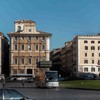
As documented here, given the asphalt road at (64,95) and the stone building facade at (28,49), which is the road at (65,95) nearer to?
the asphalt road at (64,95)

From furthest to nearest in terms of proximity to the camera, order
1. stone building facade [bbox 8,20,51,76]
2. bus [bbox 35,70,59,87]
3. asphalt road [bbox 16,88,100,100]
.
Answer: stone building facade [bbox 8,20,51,76] → bus [bbox 35,70,59,87] → asphalt road [bbox 16,88,100,100]

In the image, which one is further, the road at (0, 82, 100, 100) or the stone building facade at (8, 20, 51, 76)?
the stone building facade at (8, 20, 51, 76)

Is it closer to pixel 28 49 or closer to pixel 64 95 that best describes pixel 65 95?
pixel 64 95

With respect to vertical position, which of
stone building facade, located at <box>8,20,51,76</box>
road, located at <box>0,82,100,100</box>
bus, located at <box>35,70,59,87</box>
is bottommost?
road, located at <box>0,82,100,100</box>

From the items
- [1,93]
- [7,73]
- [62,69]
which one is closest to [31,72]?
[7,73]

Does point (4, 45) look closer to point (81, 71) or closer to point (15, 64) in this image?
point (15, 64)

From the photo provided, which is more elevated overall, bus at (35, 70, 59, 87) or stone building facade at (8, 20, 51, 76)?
stone building facade at (8, 20, 51, 76)

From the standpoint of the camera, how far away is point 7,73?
16000 cm

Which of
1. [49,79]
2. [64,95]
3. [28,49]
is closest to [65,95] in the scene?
[64,95]

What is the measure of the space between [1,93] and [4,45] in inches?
5752

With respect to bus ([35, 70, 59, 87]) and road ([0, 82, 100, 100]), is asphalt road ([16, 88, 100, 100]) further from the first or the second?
bus ([35, 70, 59, 87])

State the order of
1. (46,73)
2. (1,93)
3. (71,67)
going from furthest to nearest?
(71,67)
(46,73)
(1,93)

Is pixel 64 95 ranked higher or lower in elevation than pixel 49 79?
lower

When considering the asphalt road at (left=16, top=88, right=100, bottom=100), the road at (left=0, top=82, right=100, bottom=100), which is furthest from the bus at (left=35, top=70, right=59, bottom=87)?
the asphalt road at (left=16, top=88, right=100, bottom=100)
